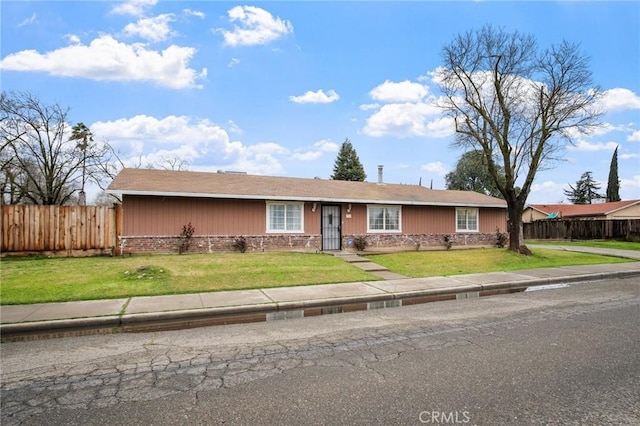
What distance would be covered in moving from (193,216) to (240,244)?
232 cm

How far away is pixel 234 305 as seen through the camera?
7902 millimetres

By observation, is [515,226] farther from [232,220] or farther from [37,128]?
[37,128]

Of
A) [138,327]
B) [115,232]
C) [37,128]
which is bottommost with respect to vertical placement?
[138,327]

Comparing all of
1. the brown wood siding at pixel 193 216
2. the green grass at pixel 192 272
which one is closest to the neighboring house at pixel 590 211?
the green grass at pixel 192 272

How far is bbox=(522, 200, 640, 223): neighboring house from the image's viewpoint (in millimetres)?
38500

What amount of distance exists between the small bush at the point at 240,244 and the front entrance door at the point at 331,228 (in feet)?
12.9

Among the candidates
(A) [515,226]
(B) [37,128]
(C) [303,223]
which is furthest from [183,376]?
(B) [37,128]

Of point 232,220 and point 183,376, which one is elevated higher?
point 232,220

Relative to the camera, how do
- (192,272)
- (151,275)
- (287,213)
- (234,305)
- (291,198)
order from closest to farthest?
(234,305) → (151,275) → (192,272) → (291,198) → (287,213)

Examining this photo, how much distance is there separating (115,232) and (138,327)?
9.84 meters

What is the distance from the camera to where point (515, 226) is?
17984 mm

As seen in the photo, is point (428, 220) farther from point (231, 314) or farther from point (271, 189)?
point (231, 314)

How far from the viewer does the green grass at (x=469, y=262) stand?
13117mm

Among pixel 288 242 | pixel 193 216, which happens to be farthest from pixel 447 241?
pixel 193 216
